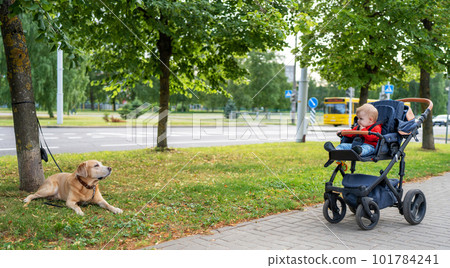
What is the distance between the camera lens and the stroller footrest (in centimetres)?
444

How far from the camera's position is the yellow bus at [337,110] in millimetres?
33188

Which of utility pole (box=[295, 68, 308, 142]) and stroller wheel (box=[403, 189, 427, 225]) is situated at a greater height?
utility pole (box=[295, 68, 308, 142])

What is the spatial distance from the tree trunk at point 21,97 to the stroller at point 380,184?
14.0ft

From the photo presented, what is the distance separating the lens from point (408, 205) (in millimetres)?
4812

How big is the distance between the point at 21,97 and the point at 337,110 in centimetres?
3062

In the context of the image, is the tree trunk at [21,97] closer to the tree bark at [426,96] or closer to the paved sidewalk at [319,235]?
the paved sidewalk at [319,235]

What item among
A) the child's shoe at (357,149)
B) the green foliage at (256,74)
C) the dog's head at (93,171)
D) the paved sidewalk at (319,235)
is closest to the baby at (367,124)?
the child's shoe at (357,149)

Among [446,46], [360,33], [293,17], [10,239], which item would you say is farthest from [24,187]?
[446,46]

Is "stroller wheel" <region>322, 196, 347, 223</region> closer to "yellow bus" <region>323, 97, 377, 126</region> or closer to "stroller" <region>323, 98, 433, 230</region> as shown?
"stroller" <region>323, 98, 433, 230</region>

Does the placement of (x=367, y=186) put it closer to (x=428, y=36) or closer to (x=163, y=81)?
(x=163, y=81)

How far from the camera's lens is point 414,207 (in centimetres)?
504

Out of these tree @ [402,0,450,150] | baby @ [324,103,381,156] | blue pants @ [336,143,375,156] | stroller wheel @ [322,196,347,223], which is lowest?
stroller wheel @ [322,196,347,223]

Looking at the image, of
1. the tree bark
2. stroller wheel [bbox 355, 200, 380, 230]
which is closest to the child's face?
stroller wheel [bbox 355, 200, 380, 230]

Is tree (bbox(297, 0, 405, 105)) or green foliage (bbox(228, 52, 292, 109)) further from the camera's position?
green foliage (bbox(228, 52, 292, 109))
